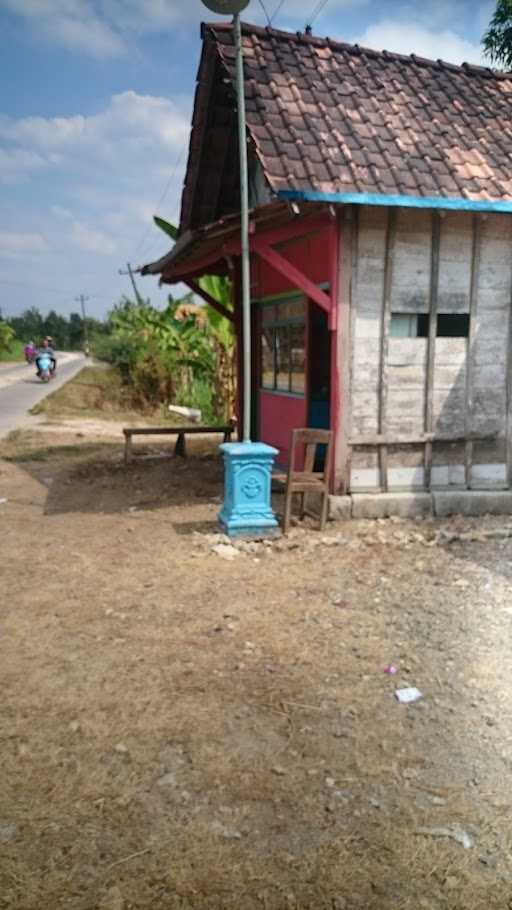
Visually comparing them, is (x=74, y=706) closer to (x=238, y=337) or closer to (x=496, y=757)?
(x=496, y=757)

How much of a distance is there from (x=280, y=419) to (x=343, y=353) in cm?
285

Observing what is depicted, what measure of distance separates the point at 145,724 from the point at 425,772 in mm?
1281

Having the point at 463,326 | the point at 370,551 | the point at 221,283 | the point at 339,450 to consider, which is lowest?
the point at 370,551

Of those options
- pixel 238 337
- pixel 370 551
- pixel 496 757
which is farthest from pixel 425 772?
pixel 238 337

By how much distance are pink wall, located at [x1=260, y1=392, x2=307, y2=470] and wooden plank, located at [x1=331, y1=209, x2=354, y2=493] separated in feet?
5.18

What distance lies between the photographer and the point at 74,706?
3377mm

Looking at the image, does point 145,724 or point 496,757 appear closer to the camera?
point 496,757

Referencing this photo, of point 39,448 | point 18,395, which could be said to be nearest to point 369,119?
point 39,448

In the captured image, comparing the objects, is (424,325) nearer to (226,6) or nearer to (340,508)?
(340,508)

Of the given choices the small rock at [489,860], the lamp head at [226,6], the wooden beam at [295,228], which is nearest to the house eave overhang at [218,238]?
the wooden beam at [295,228]

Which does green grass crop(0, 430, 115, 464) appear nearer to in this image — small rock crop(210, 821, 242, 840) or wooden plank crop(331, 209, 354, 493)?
wooden plank crop(331, 209, 354, 493)

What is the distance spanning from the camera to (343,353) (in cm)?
668

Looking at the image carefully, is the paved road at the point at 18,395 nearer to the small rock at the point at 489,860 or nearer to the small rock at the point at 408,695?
the small rock at the point at 408,695

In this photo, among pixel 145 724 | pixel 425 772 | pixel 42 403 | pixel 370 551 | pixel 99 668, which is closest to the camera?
pixel 425 772
